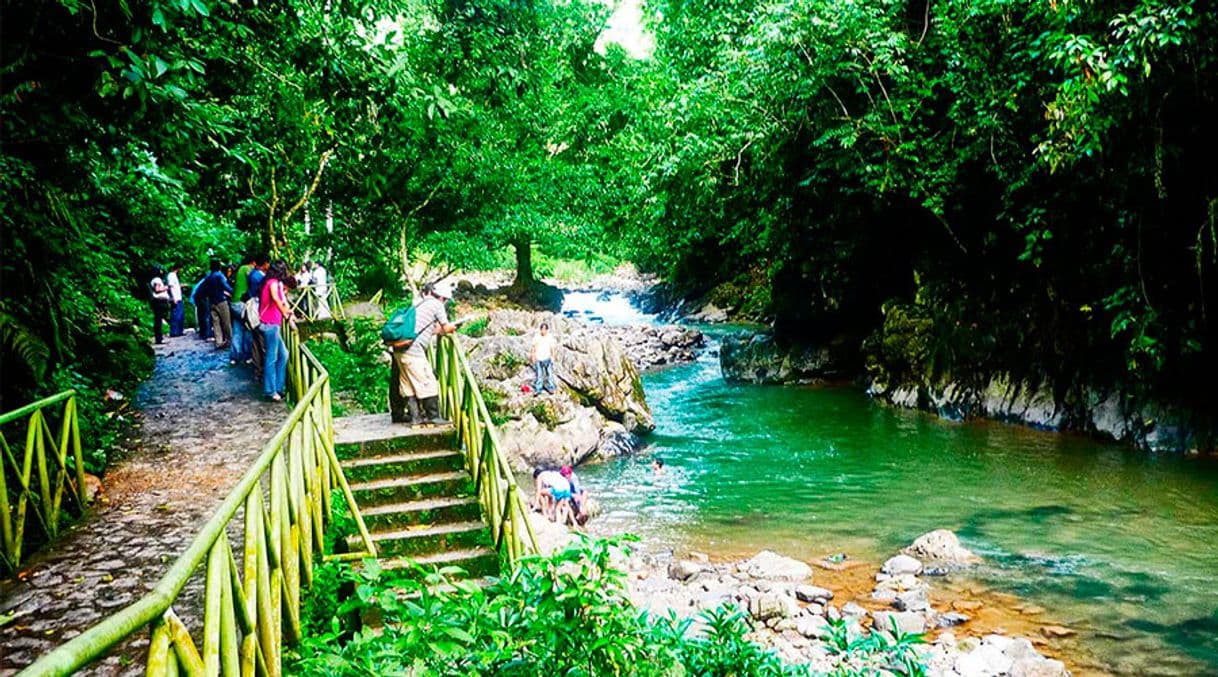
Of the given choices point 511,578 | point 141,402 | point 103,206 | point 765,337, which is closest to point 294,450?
point 511,578

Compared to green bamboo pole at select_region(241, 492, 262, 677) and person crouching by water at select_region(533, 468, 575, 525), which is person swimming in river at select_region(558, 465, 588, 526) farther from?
green bamboo pole at select_region(241, 492, 262, 677)

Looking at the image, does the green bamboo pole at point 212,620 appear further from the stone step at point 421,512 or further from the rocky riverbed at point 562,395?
the rocky riverbed at point 562,395

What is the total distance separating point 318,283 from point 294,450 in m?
14.5

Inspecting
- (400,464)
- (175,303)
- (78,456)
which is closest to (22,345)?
(78,456)

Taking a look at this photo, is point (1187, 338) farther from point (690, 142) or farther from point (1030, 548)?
point (690, 142)

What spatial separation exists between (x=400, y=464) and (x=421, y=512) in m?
0.64

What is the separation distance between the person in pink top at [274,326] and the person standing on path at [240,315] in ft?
6.89

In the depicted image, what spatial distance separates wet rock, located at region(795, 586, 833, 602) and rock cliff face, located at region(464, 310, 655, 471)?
6.71 meters

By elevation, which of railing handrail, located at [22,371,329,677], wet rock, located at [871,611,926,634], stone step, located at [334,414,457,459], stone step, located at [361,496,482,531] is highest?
railing handrail, located at [22,371,329,677]

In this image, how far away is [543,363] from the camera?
52.8 feet

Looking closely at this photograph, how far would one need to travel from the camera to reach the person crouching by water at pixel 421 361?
7.94 meters

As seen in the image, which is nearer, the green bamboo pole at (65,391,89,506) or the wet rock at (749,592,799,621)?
the green bamboo pole at (65,391,89,506)

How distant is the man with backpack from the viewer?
7.89 meters

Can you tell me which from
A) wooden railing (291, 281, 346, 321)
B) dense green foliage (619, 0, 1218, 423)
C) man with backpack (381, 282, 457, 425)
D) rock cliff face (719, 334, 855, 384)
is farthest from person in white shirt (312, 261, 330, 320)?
rock cliff face (719, 334, 855, 384)
